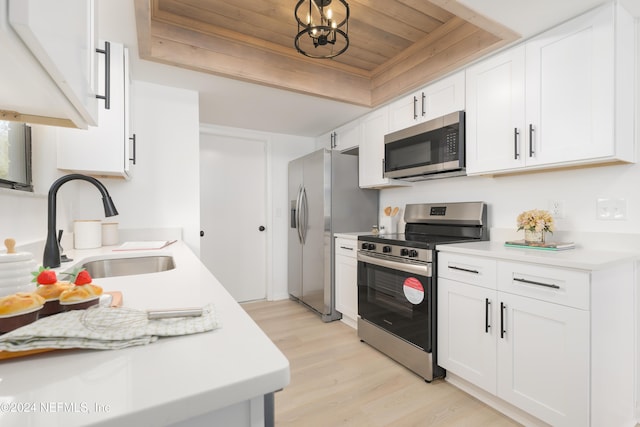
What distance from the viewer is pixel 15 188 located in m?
1.20

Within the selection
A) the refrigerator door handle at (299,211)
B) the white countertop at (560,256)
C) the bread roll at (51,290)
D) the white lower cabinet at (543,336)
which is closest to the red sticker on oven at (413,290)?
the white lower cabinet at (543,336)

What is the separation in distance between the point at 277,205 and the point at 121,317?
3396 mm

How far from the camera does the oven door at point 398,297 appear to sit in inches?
79.4

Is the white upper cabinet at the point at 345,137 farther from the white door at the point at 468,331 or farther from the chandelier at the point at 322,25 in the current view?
the white door at the point at 468,331

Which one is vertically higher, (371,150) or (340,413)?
(371,150)

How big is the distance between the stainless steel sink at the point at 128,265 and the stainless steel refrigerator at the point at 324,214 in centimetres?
173

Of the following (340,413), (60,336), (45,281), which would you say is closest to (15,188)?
(45,281)

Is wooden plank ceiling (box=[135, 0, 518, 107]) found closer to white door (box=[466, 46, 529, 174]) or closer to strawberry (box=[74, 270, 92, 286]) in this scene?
white door (box=[466, 46, 529, 174])

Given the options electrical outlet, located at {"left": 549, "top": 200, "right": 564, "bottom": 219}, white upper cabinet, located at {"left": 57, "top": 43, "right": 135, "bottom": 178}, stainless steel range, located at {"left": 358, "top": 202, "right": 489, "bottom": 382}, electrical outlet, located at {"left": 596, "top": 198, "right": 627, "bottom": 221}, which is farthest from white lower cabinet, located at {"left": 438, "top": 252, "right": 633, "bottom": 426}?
white upper cabinet, located at {"left": 57, "top": 43, "right": 135, "bottom": 178}

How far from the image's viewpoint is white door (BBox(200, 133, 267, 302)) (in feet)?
11.9

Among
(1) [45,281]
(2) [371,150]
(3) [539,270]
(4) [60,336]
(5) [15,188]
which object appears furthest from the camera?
(2) [371,150]

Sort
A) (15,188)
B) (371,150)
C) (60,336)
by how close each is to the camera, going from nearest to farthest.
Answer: (60,336), (15,188), (371,150)

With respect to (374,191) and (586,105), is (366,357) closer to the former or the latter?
(374,191)

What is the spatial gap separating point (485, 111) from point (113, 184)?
2.77 m
